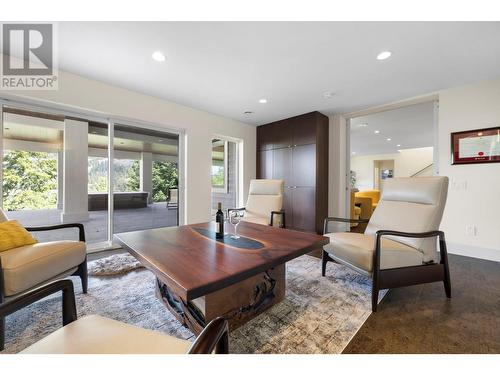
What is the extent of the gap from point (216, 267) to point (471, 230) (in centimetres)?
371

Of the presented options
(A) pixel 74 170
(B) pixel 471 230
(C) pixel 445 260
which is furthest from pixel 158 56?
(B) pixel 471 230

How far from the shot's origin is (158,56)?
230cm

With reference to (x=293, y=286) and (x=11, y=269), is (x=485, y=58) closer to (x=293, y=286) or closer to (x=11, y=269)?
(x=293, y=286)

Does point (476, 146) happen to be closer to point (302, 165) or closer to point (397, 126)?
point (302, 165)

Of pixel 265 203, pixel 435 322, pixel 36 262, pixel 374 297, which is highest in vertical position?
pixel 265 203

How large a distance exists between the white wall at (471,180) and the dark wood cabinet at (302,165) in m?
1.78

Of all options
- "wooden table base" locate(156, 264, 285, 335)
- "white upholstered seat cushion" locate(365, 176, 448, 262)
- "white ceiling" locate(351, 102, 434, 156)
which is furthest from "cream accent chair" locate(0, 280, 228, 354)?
"white ceiling" locate(351, 102, 434, 156)

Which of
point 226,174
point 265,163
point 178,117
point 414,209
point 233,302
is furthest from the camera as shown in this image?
point 226,174

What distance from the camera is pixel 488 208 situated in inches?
110

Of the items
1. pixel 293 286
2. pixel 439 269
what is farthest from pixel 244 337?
pixel 439 269

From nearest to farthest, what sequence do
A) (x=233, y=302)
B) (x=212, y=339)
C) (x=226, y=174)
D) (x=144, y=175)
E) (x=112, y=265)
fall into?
(x=212, y=339) < (x=233, y=302) < (x=112, y=265) < (x=226, y=174) < (x=144, y=175)

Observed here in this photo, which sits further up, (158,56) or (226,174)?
(158,56)
